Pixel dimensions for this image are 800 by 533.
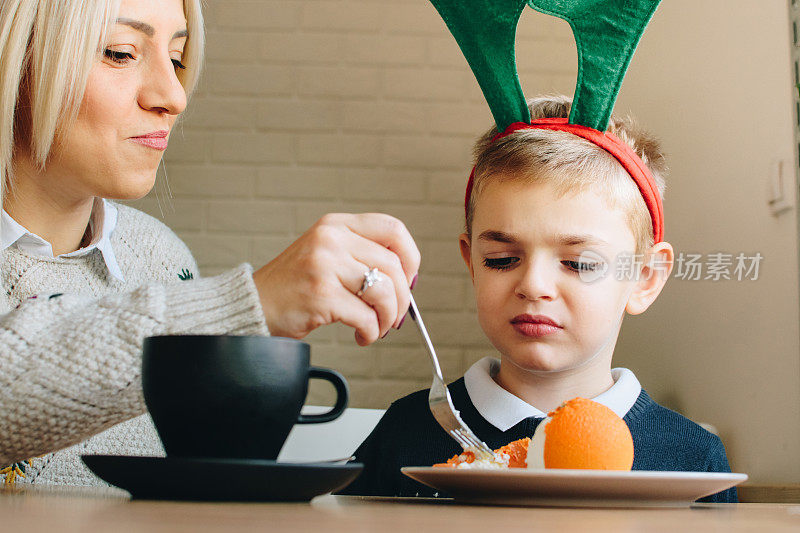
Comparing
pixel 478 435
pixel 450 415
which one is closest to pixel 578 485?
pixel 450 415

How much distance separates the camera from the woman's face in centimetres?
100

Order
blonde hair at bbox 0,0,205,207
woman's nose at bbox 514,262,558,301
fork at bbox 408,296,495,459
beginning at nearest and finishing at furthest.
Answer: fork at bbox 408,296,495,459
blonde hair at bbox 0,0,205,207
woman's nose at bbox 514,262,558,301

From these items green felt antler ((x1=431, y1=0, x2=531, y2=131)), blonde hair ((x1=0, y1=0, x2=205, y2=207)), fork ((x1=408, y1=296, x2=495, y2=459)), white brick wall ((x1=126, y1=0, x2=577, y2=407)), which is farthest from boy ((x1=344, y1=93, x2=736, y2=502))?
white brick wall ((x1=126, y1=0, x2=577, y2=407))

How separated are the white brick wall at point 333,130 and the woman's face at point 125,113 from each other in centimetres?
124

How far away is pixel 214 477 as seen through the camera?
0.44 m

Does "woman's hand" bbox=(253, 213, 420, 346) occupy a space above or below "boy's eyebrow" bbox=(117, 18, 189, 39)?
below

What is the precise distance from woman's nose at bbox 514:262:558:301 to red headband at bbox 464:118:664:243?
9.5 inches

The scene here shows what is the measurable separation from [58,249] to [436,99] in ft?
4.58

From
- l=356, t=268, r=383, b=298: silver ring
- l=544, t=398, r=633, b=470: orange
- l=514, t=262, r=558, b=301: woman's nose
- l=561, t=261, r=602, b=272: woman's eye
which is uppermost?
l=356, t=268, r=383, b=298: silver ring

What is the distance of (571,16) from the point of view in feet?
3.67

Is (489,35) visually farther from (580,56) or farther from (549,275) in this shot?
(549,275)

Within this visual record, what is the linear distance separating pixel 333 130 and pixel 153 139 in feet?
4.31

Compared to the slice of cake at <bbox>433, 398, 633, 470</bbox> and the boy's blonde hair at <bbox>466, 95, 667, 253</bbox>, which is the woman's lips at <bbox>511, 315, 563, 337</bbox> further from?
the slice of cake at <bbox>433, 398, 633, 470</bbox>

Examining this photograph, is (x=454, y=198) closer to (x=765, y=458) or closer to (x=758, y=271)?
(x=758, y=271)
